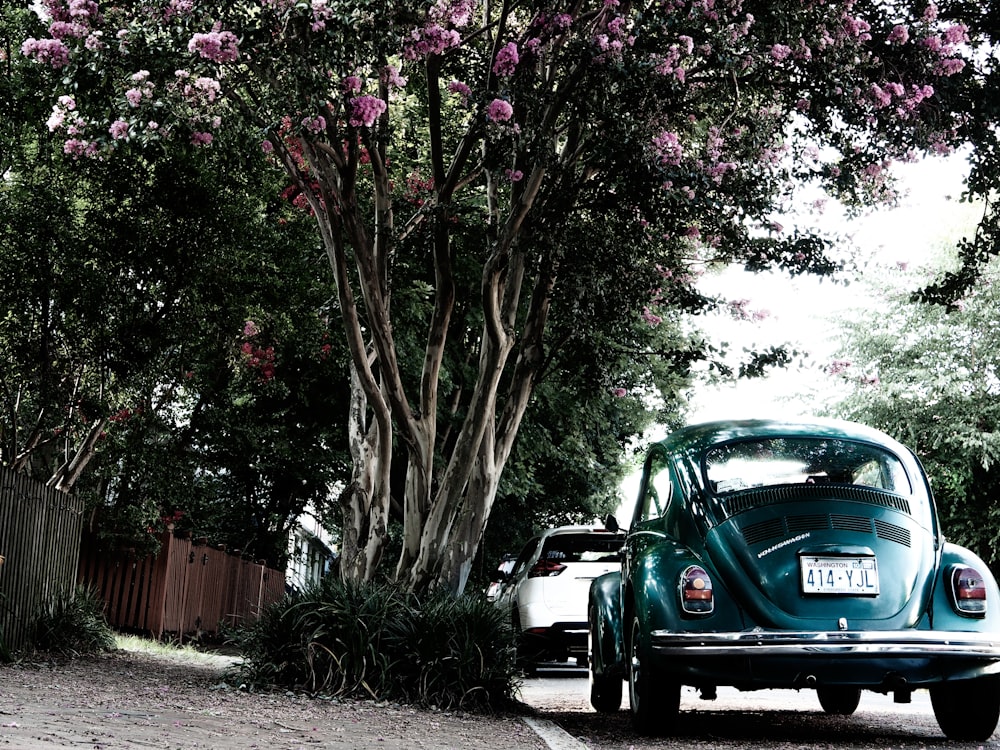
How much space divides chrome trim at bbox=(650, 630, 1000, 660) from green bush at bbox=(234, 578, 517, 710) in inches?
99.2

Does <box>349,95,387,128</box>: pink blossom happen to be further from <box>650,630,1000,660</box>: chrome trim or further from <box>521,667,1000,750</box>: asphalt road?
<box>650,630,1000,660</box>: chrome trim

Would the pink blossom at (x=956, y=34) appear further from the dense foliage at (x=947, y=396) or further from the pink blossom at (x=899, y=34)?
the dense foliage at (x=947, y=396)

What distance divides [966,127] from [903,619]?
6.31 metres

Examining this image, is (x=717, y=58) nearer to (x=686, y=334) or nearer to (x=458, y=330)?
(x=458, y=330)

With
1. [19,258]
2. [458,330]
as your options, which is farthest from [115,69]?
[458,330]

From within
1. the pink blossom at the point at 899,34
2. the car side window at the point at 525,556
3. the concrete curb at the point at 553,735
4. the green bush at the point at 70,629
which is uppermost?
the pink blossom at the point at 899,34

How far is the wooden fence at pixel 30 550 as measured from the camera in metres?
11.0

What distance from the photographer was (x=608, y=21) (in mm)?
11141

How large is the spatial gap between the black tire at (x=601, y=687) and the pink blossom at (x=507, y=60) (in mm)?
4765

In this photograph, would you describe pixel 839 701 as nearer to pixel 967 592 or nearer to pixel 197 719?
pixel 967 592

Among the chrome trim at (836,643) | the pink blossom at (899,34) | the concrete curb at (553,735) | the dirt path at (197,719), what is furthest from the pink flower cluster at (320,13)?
the pink blossom at (899,34)

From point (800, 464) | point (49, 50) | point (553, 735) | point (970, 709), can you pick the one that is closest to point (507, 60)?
point (49, 50)

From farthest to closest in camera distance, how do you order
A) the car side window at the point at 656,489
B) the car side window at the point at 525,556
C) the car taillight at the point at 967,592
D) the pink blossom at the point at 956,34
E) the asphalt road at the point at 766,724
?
the car side window at the point at 525,556 → the pink blossom at the point at 956,34 → the car side window at the point at 656,489 → the asphalt road at the point at 766,724 → the car taillight at the point at 967,592

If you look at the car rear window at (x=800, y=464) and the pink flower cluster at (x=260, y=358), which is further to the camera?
the pink flower cluster at (x=260, y=358)
